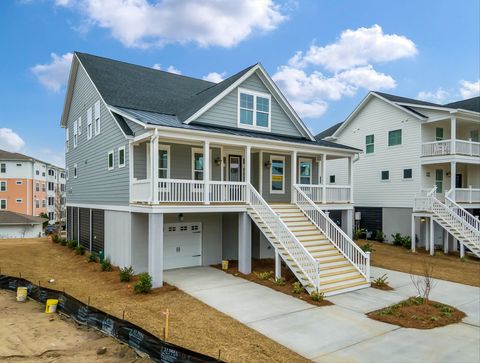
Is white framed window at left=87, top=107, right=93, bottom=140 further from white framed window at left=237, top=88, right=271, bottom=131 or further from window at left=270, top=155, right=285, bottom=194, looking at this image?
window at left=270, top=155, right=285, bottom=194

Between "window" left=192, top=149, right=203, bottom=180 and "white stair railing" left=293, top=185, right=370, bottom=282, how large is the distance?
4.35 m

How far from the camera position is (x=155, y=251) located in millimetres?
11273

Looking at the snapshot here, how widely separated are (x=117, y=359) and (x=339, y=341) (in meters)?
4.53

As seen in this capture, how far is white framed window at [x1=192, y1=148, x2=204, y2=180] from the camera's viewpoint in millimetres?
14883

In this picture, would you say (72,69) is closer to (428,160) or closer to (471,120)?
(428,160)

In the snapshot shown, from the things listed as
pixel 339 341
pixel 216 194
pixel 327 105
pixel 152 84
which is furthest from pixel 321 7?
pixel 327 105

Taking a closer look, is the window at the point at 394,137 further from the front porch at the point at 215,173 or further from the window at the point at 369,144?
the front porch at the point at 215,173

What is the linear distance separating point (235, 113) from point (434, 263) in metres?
12.0

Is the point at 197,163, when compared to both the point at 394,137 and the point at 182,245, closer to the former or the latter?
the point at 182,245

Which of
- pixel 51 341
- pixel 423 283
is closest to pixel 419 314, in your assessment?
pixel 423 283

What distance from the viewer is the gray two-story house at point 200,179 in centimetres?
1201

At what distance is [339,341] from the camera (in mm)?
7234

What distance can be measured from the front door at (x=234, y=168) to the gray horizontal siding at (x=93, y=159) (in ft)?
15.6

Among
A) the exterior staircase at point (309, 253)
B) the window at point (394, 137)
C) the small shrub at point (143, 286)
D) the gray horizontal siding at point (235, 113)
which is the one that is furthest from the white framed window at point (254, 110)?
the window at point (394, 137)
